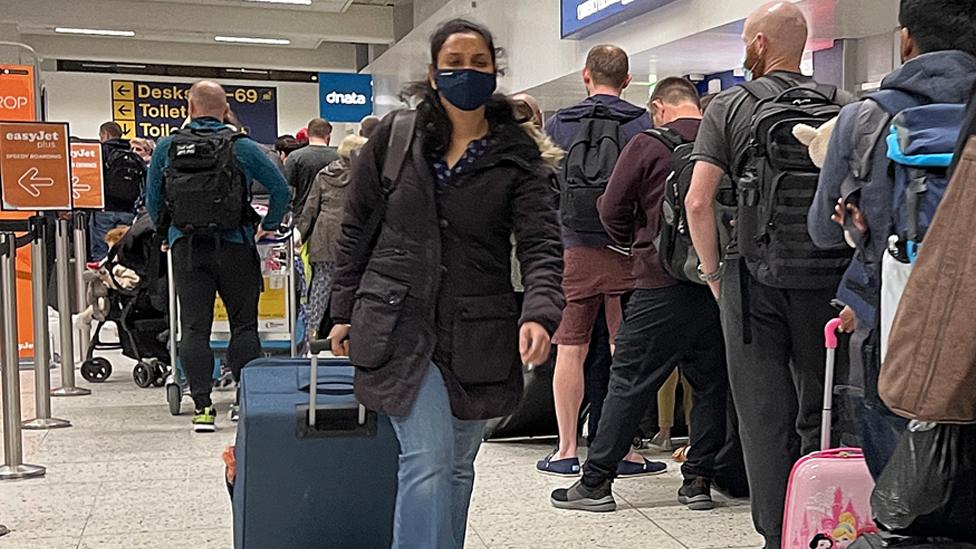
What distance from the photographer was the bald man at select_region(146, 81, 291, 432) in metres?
4.82

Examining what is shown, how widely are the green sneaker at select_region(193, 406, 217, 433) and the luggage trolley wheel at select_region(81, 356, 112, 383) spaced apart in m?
1.83

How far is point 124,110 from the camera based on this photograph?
56.3 ft

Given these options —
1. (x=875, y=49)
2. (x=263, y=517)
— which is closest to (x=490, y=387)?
(x=263, y=517)

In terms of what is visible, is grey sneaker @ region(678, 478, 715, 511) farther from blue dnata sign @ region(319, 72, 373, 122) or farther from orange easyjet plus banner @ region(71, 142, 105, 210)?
blue dnata sign @ region(319, 72, 373, 122)

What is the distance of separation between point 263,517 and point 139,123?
15854 mm

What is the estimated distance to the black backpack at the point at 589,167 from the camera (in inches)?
158

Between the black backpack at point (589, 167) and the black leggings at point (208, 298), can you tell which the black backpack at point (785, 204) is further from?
the black leggings at point (208, 298)

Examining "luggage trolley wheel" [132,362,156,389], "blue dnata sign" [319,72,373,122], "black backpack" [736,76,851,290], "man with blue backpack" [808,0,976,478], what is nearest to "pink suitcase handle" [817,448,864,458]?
"man with blue backpack" [808,0,976,478]

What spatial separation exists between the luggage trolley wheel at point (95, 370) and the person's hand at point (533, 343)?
16.6 ft

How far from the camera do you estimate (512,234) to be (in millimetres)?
2549

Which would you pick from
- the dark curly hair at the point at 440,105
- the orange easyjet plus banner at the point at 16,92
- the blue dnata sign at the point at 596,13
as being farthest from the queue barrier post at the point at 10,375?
the blue dnata sign at the point at 596,13

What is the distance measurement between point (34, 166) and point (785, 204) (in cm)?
338

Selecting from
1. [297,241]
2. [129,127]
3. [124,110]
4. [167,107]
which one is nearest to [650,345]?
[297,241]

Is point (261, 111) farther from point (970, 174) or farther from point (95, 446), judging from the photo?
point (970, 174)
